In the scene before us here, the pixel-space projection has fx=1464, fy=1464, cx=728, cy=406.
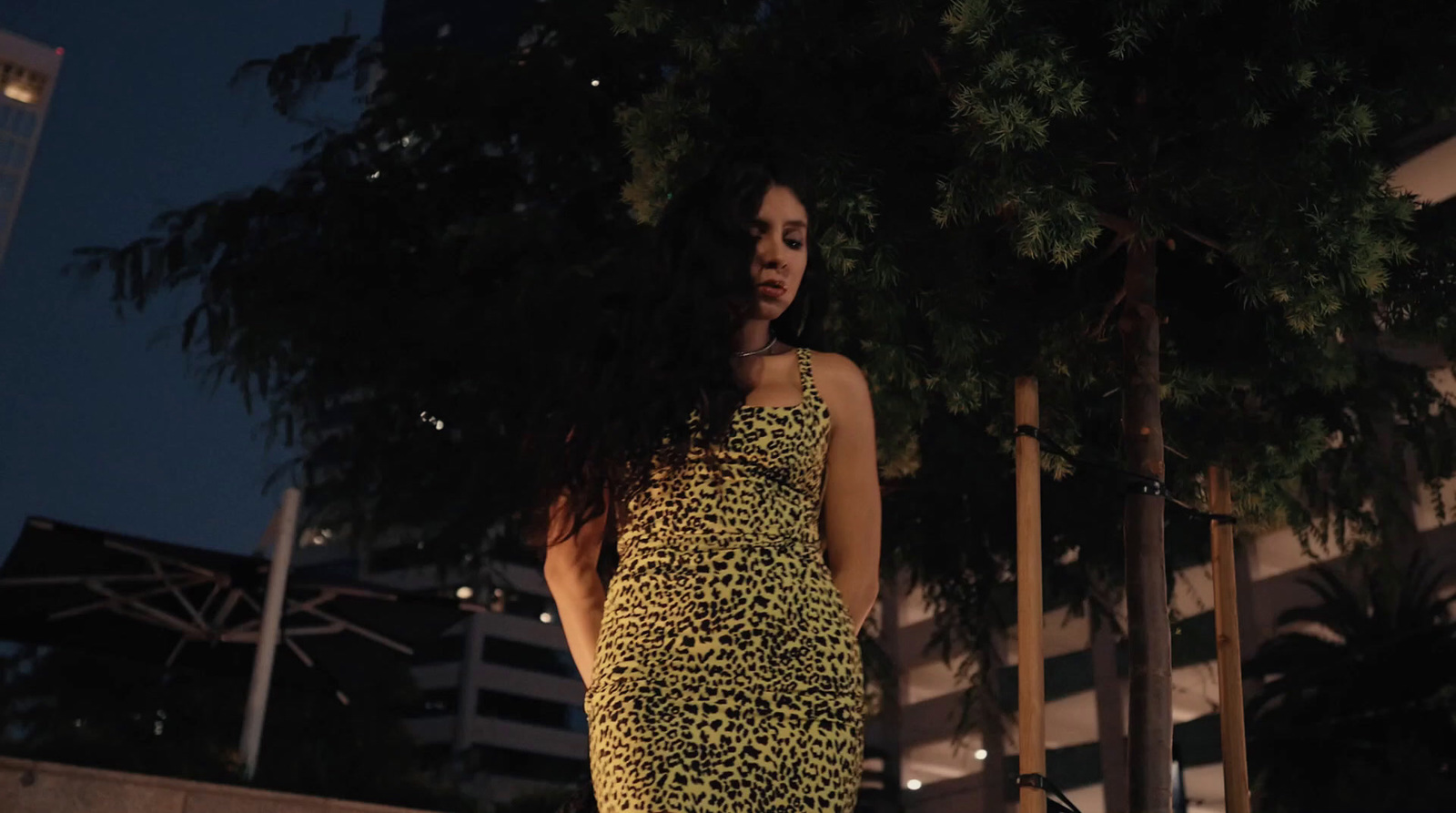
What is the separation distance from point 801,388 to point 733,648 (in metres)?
0.51

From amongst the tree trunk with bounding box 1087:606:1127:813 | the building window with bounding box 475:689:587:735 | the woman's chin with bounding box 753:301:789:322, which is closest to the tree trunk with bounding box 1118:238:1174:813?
the woman's chin with bounding box 753:301:789:322

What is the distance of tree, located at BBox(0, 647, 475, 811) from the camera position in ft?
23.1

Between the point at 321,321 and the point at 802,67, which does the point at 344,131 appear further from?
the point at 802,67

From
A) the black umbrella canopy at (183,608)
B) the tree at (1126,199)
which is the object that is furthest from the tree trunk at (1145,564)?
the black umbrella canopy at (183,608)

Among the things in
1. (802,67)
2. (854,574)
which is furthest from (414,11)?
(854,574)

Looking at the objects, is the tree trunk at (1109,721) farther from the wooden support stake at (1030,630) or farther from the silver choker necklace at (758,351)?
the silver choker necklace at (758,351)

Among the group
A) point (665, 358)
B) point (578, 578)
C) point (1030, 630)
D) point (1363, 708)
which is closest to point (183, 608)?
point (1030, 630)

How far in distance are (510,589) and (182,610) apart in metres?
2.38

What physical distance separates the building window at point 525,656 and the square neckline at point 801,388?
66.3 metres

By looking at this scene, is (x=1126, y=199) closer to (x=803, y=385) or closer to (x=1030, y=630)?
(x=1030, y=630)

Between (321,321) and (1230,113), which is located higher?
(321,321)

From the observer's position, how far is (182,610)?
10.2 metres

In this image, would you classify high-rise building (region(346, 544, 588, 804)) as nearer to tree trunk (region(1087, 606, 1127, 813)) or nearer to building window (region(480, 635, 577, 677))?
building window (region(480, 635, 577, 677))

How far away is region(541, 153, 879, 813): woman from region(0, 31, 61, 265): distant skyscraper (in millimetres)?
57001
